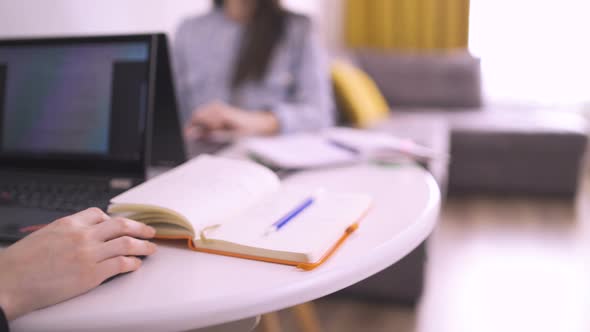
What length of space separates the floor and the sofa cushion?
1.05 metres

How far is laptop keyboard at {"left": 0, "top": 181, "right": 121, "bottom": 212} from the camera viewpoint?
0.71m

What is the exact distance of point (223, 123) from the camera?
125 cm

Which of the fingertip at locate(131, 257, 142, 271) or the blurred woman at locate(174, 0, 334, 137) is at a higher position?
the blurred woman at locate(174, 0, 334, 137)

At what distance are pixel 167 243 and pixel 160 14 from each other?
158 centimetres

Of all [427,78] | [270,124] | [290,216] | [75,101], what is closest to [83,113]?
[75,101]

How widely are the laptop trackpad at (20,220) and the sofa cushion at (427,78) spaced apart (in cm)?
312

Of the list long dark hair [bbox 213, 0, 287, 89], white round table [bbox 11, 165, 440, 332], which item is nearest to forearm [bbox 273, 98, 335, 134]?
long dark hair [bbox 213, 0, 287, 89]

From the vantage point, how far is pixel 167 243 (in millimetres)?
645

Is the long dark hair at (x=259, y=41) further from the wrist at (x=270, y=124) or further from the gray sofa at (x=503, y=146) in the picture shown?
the gray sofa at (x=503, y=146)

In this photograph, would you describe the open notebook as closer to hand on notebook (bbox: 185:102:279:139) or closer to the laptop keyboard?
the laptop keyboard

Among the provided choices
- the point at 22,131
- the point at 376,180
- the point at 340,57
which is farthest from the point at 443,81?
the point at 22,131

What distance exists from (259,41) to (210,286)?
1.13 m

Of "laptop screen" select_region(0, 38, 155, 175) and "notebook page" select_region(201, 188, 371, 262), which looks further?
"laptop screen" select_region(0, 38, 155, 175)

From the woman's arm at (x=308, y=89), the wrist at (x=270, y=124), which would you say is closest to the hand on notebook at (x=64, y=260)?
the wrist at (x=270, y=124)
